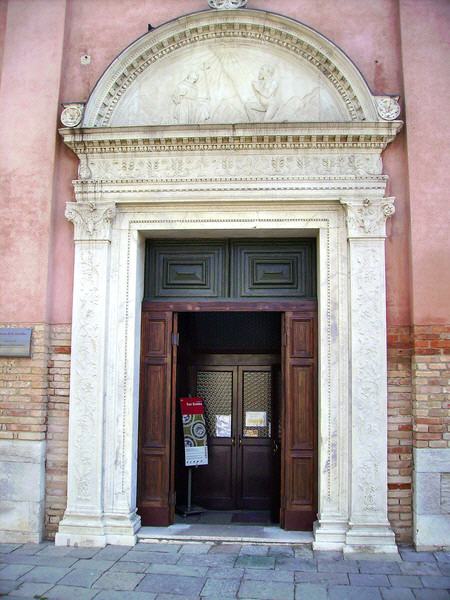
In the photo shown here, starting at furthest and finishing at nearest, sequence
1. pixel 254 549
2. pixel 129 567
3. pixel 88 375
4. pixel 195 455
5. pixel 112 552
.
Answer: pixel 195 455
pixel 88 375
pixel 254 549
pixel 112 552
pixel 129 567

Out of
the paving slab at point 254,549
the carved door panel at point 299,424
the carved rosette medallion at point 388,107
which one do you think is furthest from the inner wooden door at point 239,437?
the carved rosette medallion at point 388,107

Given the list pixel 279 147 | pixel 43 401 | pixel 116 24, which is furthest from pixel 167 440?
pixel 116 24

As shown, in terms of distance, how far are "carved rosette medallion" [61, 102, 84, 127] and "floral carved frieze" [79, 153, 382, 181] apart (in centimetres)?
42

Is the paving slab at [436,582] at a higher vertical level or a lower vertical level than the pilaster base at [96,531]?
lower

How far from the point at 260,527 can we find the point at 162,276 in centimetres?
314

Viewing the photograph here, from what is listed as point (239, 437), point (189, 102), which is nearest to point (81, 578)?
point (239, 437)

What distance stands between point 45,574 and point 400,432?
12.3 ft

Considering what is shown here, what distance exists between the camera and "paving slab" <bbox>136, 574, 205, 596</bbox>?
5.07m

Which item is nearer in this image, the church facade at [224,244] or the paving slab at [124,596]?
the paving slab at [124,596]

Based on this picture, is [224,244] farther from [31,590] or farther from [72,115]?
[31,590]

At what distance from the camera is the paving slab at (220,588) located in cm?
502

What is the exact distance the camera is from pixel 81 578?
17.5 ft

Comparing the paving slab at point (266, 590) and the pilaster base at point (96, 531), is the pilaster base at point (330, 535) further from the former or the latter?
the pilaster base at point (96, 531)

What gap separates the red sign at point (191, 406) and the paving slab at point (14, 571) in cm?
282
